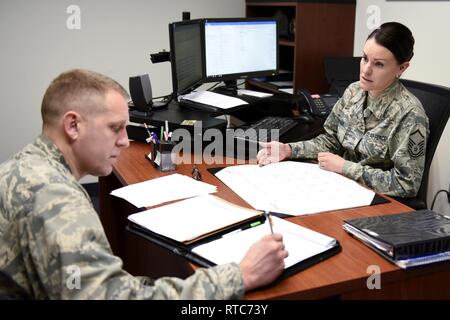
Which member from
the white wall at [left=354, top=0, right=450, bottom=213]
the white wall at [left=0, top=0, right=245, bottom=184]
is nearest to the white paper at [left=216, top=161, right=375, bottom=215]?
the white wall at [left=354, top=0, right=450, bottom=213]

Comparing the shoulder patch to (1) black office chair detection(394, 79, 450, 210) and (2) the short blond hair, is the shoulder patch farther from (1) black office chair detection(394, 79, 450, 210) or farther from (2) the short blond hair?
(2) the short blond hair

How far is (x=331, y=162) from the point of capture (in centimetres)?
174

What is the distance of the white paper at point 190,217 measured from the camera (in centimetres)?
119

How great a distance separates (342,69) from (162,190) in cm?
173

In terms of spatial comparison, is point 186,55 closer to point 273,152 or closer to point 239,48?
point 239,48


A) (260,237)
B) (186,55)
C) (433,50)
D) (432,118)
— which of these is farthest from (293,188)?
(433,50)

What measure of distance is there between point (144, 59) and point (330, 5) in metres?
1.36

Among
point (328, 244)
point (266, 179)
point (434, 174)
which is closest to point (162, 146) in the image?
point (266, 179)

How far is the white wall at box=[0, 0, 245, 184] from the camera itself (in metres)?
3.19

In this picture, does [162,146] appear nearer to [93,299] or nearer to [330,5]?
[93,299]

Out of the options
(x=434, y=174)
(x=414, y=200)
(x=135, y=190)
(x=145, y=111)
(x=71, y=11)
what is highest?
(x=71, y=11)

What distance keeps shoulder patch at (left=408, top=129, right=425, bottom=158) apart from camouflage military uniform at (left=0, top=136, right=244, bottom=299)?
39.6 inches

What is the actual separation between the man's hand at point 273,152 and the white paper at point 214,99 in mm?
394

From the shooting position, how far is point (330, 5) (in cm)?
305
